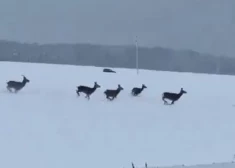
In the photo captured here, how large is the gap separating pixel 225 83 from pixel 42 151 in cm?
1796

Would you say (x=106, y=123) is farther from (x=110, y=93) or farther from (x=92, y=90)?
(x=110, y=93)

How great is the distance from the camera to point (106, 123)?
1777 cm

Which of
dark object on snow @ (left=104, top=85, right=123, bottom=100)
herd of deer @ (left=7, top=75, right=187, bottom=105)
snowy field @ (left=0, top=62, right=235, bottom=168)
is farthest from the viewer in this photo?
dark object on snow @ (left=104, top=85, right=123, bottom=100)

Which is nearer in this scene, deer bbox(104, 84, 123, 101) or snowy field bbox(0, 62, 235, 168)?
snowy field bbox(0, 62, 235, 168)

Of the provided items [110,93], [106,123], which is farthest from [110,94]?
[106,123]

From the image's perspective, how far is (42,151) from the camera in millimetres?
13602

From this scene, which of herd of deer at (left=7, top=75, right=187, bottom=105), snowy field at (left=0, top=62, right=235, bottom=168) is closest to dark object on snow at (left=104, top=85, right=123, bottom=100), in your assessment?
herd of deer at (left=7, top=75, right=187, bottom=105)

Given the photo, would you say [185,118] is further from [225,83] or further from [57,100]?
[225,83]

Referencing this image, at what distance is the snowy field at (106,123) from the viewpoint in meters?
13.7

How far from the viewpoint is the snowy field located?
1370 cm

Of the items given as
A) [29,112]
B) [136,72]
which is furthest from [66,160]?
[136,72]

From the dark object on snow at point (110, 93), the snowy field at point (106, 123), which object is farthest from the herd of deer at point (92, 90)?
the snowy field at point (106, 123)

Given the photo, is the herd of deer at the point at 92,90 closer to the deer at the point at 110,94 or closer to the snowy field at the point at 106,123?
the deer at the point at 110,94

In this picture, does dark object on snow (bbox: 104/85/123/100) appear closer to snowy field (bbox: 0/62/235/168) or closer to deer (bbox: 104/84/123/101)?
deer (bbox: 104/84/123/101)
